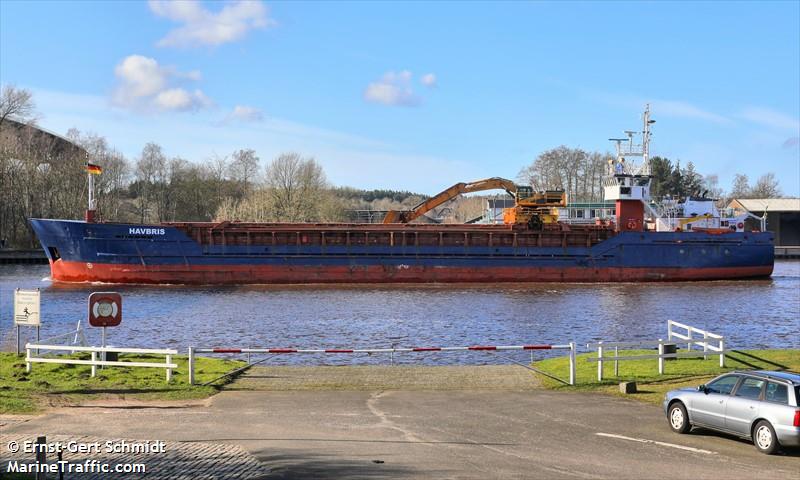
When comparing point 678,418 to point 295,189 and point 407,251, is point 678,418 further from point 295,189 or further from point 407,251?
point 295,189

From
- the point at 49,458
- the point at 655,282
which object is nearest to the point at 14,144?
the point at 655,282

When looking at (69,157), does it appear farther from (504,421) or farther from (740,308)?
(504,421)

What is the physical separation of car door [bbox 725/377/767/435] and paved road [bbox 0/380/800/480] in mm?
381

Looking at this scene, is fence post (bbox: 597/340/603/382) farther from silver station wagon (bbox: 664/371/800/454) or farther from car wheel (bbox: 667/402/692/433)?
car wheel (bbox: 667/402/692/433)

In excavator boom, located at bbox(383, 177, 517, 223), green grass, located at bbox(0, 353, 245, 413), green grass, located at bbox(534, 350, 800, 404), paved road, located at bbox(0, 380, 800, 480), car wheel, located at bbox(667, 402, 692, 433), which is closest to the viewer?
paved road, located at bbox(0, 380, 800, 480)

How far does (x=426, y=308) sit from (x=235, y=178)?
95.1 meters

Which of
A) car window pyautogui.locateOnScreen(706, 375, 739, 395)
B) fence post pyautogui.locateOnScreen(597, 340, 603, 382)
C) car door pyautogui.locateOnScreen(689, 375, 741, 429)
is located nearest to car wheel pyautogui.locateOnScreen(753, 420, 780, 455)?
Answer: car door pyautogui.locateOnScreen(689, 375, 741, 429)

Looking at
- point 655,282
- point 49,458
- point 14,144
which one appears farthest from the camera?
point 14,144

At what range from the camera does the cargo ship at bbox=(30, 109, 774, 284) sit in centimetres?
5459

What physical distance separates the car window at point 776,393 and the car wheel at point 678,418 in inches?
66.0

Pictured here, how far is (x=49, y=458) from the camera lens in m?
11.9

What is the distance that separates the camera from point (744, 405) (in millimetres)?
12969

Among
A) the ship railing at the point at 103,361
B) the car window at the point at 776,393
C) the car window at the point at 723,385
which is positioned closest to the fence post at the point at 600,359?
the car window at the point at 723,385

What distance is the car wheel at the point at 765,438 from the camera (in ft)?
40.3
